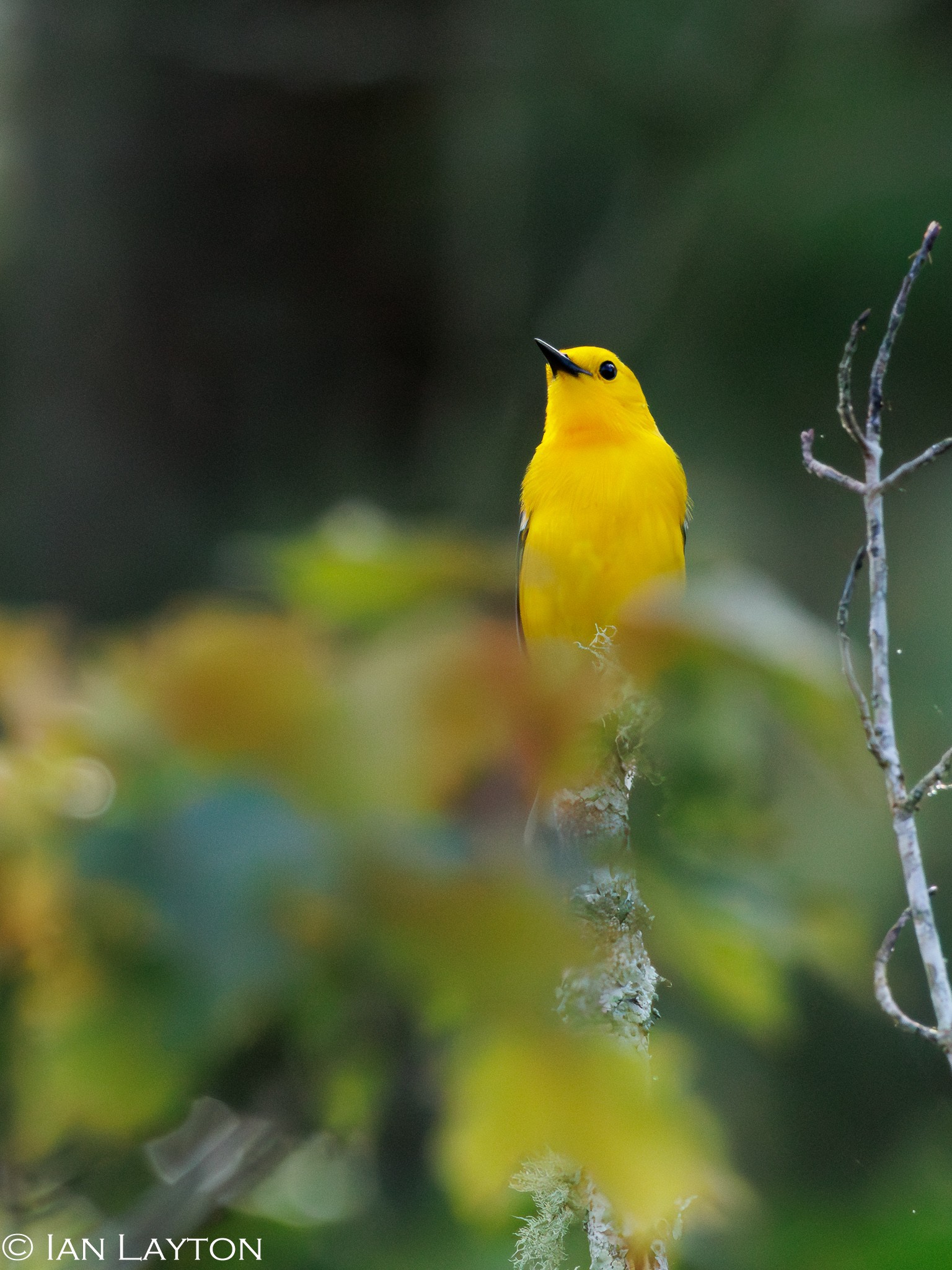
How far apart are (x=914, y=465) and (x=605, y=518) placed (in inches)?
45.4

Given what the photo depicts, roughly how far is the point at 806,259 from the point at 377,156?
1537 millimetres

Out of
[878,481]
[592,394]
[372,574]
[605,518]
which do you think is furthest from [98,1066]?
[592,394]

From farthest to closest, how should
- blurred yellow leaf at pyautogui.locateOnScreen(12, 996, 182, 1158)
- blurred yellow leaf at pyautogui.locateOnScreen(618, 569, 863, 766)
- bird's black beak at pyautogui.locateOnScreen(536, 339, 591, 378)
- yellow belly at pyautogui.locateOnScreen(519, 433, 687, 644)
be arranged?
bird's black beak at pyautogui.locateOnScreen(536, 339, 591, 378), yellow belly at pyautogui.locateOnScreen(519, 433, 687, 644), blurred yellow leaf at pyautogui.locateOnScreen(618, 569, 863, 766), blurred yellow leaf at pyautogui.locateOnScreen(12, 996, 182, 1158)

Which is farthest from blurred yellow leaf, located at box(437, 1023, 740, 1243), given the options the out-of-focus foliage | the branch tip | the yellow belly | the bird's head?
the bird's head

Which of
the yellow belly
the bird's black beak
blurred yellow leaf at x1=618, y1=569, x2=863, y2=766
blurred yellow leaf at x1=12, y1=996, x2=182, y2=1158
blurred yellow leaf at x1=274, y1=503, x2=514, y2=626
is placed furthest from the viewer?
the bird's black beak

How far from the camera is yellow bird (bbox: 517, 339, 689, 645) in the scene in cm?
178

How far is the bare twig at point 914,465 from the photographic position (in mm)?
748

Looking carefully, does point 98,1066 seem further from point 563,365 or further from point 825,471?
point 563,365

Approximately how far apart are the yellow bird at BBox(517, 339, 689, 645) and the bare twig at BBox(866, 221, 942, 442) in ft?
2.63

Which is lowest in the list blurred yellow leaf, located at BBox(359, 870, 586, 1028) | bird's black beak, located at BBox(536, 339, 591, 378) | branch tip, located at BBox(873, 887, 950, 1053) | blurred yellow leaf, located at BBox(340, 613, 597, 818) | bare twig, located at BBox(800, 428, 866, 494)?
branch tip, located at BBox(873, 887, 950, 1053)

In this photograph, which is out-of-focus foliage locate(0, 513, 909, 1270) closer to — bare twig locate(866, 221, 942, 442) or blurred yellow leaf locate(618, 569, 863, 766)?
blurred yellow leaf locate(618, 569, 863, 766)

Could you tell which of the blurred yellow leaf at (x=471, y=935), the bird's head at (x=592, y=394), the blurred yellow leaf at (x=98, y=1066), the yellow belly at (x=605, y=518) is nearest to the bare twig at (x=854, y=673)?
the blurred yellow leaf at (x=471, y=935)

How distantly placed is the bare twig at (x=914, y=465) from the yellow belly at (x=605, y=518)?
0.79 metres

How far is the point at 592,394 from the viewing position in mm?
2041
